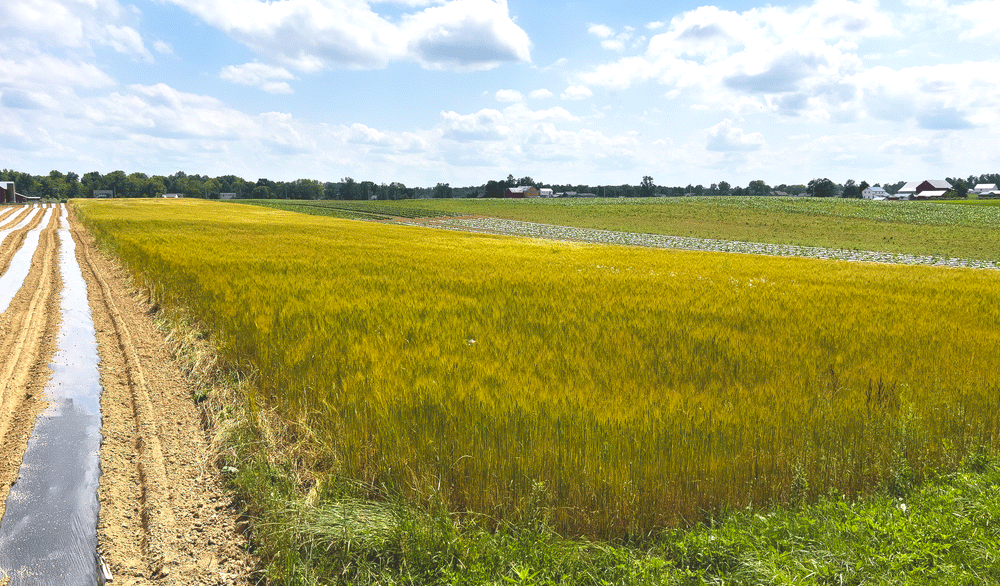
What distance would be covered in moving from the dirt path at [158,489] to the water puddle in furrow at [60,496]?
4.7 inches

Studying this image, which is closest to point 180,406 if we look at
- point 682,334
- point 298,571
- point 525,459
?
point 298,571

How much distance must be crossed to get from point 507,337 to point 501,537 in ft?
14.3

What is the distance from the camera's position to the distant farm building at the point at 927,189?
16900 cm

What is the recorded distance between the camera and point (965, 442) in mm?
5402

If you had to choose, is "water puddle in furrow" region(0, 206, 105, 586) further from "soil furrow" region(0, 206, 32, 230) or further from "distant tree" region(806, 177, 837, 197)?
"distant tree" region(806, 177, 837, 197)

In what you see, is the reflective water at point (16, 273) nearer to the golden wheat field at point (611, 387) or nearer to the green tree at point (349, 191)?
the golden wheat field at point (611, 387)

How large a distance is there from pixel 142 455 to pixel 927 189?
22779 centimetres

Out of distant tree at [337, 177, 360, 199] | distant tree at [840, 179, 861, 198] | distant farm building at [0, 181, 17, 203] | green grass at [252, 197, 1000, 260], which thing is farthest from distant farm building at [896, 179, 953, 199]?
distant farm building at [0, 181, 17, 203]

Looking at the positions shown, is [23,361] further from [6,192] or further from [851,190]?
[851,190]

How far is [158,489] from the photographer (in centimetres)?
498

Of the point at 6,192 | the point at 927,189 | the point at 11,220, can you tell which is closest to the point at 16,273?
the point at 11,220

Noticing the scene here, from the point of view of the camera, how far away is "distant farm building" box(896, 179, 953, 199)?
169 metres

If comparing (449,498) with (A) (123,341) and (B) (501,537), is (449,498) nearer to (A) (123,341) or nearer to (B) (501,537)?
(B) (501,537)

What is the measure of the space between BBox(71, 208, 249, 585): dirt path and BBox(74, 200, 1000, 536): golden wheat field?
941 mm
